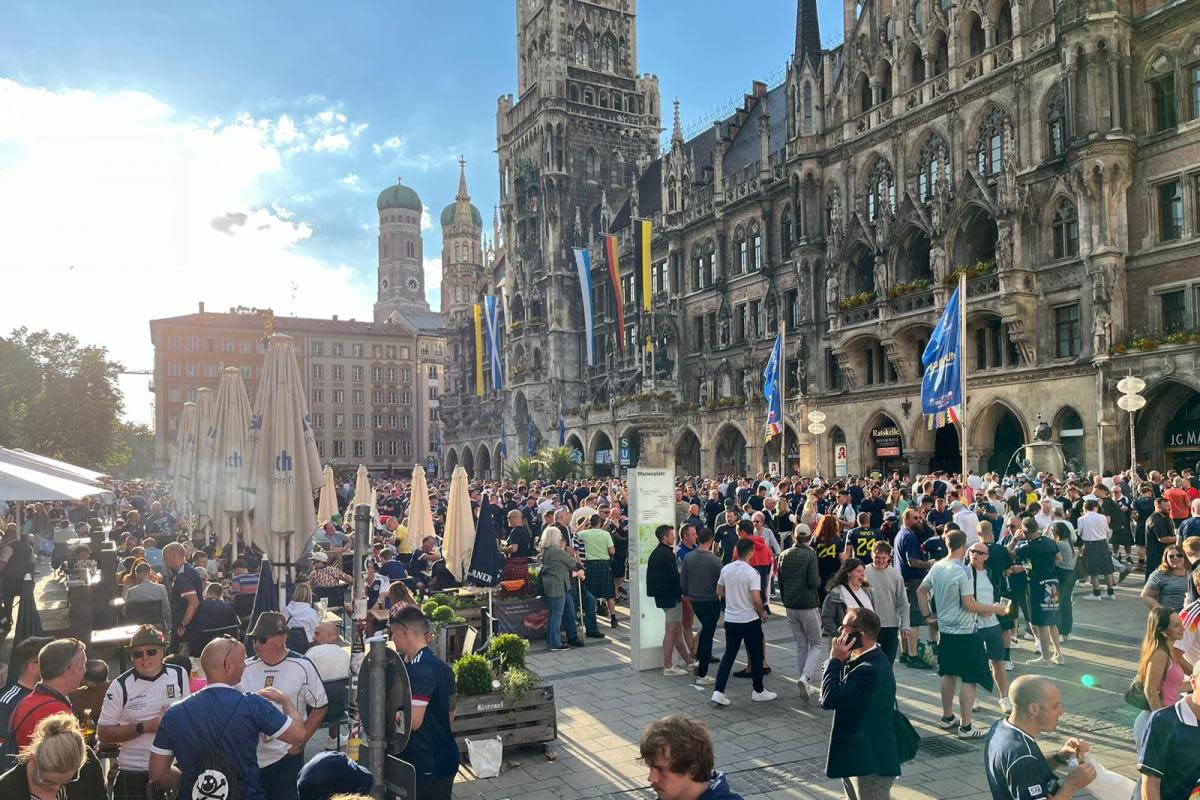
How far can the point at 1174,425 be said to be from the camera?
1022 inches

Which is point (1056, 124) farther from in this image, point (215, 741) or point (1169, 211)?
point (215, 741)

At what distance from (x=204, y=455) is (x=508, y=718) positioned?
386 inches

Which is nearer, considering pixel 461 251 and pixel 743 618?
pixel 743 618

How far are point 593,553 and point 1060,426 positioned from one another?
20.3 meters

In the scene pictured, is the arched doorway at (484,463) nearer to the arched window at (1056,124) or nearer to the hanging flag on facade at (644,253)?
the hanging flag on facade at (644,253)

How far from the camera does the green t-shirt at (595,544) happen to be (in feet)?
47.9

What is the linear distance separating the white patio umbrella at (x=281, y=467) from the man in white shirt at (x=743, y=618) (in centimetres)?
501

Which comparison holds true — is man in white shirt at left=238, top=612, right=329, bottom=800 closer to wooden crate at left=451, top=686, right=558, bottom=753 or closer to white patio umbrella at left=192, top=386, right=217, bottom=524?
wooden crate at left=451, top=686, right=558, bottom=753

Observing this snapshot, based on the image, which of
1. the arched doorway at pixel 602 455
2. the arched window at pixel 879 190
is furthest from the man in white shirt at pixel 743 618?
the arched doorway at pixel 602 455

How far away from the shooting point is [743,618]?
32.2ft

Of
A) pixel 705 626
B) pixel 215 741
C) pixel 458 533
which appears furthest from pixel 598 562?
pixel 215 741

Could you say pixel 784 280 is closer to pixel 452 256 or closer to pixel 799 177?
pixel 799 177

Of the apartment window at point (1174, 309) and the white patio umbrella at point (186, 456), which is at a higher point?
the apartment window at point (1174, 309)

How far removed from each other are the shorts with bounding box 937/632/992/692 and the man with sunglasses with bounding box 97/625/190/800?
6.93 metres
